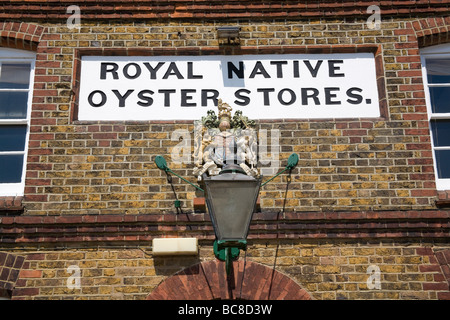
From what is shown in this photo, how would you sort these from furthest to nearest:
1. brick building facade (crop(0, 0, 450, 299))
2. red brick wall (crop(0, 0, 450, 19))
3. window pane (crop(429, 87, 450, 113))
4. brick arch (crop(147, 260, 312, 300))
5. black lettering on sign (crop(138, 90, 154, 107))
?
red brick wall (crop(0, 0, 450, 19)) < window pane (crop(429, 87, 450, 113)) < black lettering on sign (crop(138, 90, 154, 107)) < brick building facade (crop(0, 0, 450, 299)) < brick arch (crop(147, 260, 312, 300))

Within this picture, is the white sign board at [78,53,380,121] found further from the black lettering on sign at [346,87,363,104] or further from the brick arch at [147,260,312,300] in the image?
the brick arch at [147,260,312,300]

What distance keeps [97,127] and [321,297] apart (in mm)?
3361

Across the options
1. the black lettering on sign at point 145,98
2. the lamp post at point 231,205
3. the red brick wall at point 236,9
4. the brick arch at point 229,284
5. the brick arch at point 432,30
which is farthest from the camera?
the red brick wall at point 236,9

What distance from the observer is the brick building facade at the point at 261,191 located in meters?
7.17

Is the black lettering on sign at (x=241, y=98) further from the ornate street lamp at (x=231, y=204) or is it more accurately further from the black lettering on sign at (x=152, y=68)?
the ornate street lamp at (x=231, y=204)

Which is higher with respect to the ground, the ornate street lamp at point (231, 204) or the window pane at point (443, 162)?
the window pane at point (443, 162)

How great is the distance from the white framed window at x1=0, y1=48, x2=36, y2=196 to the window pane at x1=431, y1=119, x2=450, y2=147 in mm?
5081

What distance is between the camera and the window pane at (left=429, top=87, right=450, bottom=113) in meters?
8.18

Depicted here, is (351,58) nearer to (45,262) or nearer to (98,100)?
(98,100)

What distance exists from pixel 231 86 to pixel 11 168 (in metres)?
2.91

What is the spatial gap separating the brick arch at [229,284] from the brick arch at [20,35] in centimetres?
360

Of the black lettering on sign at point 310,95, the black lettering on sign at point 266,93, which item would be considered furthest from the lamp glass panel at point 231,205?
the black lettering on sign at point 310,95

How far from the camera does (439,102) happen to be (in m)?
8.21

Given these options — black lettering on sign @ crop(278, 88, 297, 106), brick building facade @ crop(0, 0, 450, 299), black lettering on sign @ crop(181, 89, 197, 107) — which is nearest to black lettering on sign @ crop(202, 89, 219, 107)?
black lettering on sign @ crop(181, 89, 197, 107)
